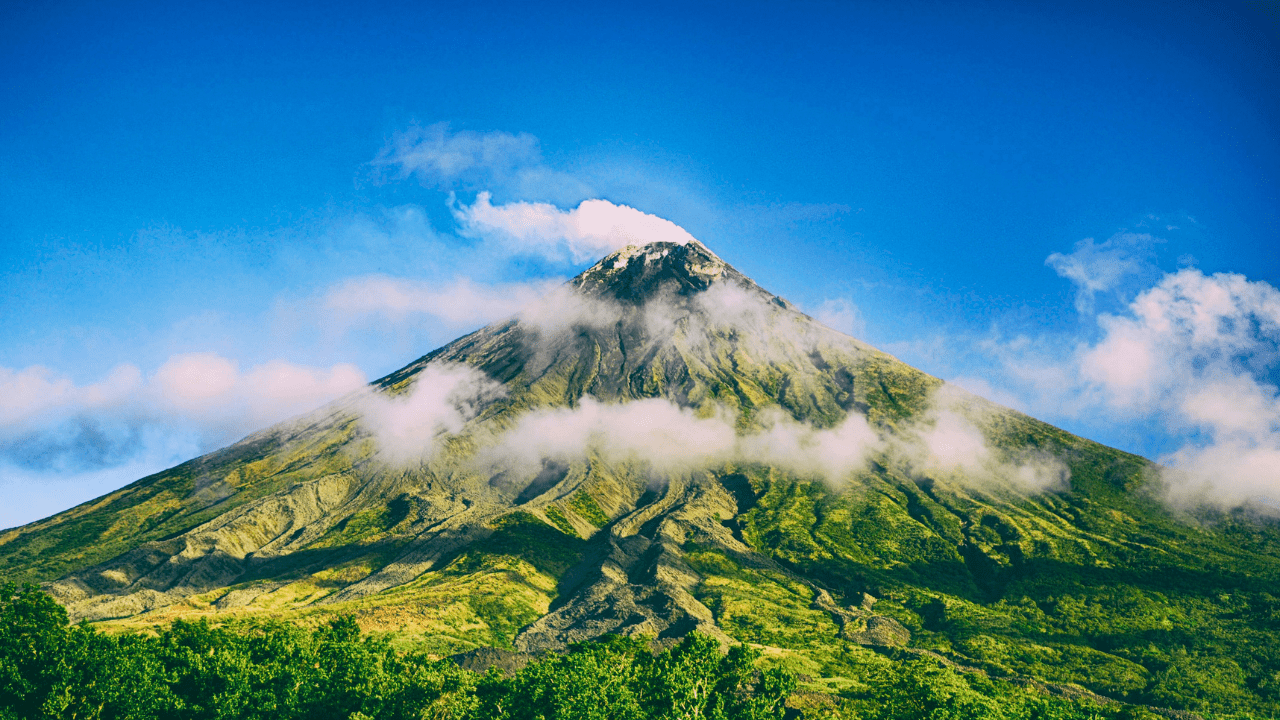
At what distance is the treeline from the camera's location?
73312mm

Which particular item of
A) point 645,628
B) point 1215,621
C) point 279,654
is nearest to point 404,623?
point 645,628

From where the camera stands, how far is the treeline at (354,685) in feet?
241

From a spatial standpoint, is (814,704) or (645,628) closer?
(814,704)

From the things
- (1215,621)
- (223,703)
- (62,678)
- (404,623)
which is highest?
(62,678)

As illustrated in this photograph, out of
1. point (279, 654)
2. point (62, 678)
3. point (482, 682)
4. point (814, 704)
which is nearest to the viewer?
point (62, 678)

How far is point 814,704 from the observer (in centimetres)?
12194

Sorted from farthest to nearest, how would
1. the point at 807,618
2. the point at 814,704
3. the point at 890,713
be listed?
the point at 807,618 → the point at 814,704 → the point at 890,713

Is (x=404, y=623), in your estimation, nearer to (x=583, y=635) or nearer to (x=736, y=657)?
(x=583, y=635)

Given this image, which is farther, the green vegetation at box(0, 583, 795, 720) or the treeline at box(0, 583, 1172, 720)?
the treeline at box(0, 583, 1172, 720)

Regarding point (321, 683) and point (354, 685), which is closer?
point (354, 685)

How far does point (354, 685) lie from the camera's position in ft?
266

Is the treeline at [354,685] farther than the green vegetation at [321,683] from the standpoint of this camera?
Yes

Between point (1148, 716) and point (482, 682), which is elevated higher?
point (482, 682)

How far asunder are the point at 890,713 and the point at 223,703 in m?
71.3
